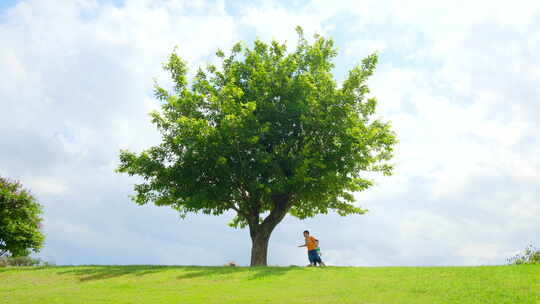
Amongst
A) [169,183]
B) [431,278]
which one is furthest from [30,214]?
[431,278]

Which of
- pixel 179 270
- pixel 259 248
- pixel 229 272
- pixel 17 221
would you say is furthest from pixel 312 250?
pixel 17 221

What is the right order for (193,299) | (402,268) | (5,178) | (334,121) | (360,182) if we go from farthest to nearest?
(5,178) → (360,182) → (334,121) → (402,268) → (193,299)

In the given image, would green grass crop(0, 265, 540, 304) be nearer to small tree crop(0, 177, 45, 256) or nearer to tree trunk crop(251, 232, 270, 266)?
tree trunk crop(251, 232, 270, 266)

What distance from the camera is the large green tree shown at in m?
32.2

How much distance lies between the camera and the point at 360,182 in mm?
37469

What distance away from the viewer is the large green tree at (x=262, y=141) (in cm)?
3225

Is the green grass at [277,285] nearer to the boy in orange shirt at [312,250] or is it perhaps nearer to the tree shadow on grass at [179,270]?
the tree shadow on grass at [179,270]

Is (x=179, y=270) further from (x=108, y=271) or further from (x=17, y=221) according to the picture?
(x=17, y=221)

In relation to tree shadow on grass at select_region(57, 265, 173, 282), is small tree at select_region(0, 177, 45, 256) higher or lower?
higher

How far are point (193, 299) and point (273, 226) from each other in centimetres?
1765

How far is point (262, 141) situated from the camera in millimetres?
34500

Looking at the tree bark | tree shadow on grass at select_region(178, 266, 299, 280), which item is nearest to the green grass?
tree shadow on grass at select_region(178, 266, 299, 280)

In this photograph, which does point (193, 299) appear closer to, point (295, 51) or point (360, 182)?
point (360, 182)

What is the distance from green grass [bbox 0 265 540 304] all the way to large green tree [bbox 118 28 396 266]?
24.2 feet
